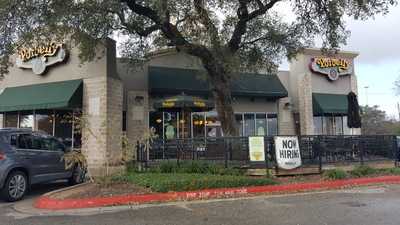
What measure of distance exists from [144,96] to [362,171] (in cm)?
1059

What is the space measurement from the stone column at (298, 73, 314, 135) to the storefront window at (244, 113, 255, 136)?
117 inches

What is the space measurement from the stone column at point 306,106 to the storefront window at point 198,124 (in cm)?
615

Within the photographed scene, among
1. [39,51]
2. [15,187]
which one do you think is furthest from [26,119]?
[15,187]

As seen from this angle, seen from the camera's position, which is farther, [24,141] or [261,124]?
[261,124]

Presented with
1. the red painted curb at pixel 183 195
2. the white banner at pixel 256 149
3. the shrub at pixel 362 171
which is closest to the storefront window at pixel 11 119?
the red painted curb at pixel 183 195

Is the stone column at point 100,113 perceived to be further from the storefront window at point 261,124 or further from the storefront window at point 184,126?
the storefront window at point 261,124

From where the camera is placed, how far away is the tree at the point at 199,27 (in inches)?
567

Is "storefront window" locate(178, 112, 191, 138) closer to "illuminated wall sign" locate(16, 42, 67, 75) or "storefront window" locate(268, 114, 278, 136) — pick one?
"storefront window" locate(268, 114, 278, 136)

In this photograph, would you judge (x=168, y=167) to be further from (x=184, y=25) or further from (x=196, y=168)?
(x=184, y=25)

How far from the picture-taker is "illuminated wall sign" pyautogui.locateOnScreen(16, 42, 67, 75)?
19234mm

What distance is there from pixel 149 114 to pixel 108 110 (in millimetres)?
3364

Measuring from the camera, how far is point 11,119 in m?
21.7

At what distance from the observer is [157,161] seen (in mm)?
14570

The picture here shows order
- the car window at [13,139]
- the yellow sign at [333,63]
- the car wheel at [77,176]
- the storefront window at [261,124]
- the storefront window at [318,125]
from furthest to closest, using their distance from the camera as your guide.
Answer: the storefront window at [318,125]
the yellow sign at [333,63]
the storefront window at [261,124]
the car wheel at [77,176]
the car window at [13,139]
